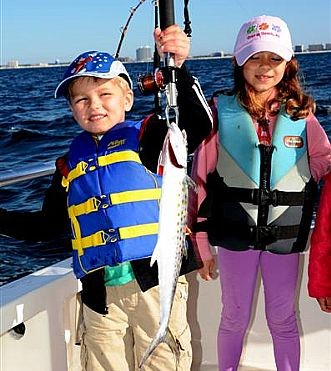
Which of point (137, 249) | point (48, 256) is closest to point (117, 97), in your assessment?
point (137, 249)

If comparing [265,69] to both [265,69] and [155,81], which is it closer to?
[265,69]

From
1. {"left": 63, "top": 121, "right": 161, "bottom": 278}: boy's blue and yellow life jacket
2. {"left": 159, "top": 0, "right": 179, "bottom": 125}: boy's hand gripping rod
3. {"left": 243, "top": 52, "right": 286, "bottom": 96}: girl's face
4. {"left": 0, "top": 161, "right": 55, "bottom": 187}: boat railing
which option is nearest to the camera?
{"left": 159, "top": 0, "right": 179, "bottom": 125}: boy's hand gripping rod

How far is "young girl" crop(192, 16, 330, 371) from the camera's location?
304 cm

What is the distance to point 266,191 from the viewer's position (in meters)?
3.04

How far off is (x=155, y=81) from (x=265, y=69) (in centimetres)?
93

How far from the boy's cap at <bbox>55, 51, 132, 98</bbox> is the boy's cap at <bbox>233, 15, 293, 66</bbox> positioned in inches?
26.6

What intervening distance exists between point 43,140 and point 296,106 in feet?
44.1

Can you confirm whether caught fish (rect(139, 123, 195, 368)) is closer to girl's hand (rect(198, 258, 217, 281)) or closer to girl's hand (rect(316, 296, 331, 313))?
girl's hand (rect(198, 258, 217, 281))

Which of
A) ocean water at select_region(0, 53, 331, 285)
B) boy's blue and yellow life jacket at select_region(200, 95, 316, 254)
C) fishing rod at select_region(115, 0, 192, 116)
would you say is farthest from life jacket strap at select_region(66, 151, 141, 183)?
boy's blue and yellow life jacket at select_region(200, 95, 316, 254)

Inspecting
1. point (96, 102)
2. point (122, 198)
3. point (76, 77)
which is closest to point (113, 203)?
point (122, 198)

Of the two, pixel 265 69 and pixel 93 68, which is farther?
pixel 265 69

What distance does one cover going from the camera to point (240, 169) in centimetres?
308

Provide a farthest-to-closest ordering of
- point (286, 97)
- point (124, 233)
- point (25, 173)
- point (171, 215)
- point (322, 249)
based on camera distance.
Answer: point (25, 173) → point (286, 97) → point (322, 249) → point (124, 233) → point (171, 215)

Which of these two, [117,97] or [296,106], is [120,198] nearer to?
[117,97]
